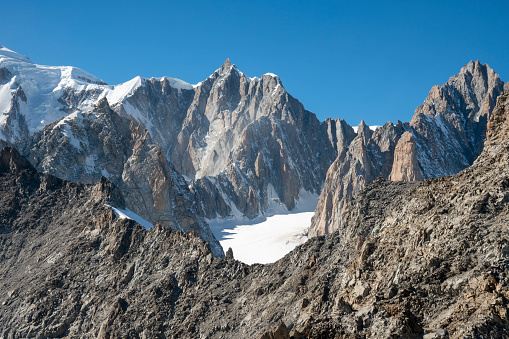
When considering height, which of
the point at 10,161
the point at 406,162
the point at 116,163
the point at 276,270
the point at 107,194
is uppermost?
the point at 116,163

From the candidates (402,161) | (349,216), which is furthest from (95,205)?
(402,161)

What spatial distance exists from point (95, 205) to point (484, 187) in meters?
57.8

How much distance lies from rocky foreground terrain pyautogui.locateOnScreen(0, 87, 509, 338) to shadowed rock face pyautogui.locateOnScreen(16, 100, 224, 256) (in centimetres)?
4848

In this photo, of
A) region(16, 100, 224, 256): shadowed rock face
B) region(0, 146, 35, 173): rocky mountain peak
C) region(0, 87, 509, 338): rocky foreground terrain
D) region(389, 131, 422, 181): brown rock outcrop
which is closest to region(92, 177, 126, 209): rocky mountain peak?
region(0, 87, 509, 338): rocky foreground terrain

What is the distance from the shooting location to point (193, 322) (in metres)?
47.8

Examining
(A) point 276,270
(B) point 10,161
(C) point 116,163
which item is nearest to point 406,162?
(C) point 116,163

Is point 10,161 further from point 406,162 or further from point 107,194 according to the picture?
point 406,162

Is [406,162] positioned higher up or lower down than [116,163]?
lower down

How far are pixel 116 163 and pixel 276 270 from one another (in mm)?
101577

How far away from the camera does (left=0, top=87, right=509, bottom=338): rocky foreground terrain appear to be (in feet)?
69.4

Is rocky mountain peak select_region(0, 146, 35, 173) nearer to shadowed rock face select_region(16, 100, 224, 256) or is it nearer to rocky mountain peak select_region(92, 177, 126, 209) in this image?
rocky mountain peak select_region(92, 177, 126, 209)

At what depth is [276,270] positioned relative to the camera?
Result: 164 ft

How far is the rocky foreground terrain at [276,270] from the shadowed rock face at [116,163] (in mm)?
48477

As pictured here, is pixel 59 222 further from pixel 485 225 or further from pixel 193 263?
pixel 485 225
